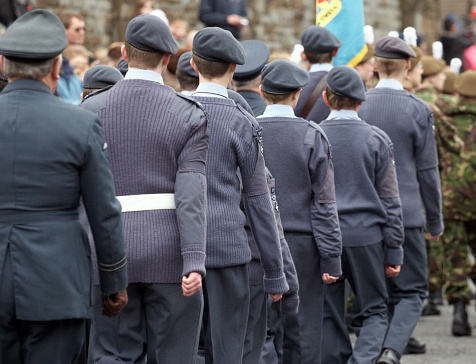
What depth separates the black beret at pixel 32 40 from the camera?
4031 millimetres

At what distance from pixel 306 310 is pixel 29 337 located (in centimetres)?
276

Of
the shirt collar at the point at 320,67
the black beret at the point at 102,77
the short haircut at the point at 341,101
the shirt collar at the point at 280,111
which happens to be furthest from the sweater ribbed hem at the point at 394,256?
the black beret at the point at 102,77

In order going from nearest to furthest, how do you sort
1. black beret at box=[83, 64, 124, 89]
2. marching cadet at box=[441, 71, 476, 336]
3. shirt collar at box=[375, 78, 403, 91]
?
1. black beret at box=[83, 64, 124, 89]
2. shirt collar at box=[375, 78, 403, 91]
3. marching cadet at box=[441, 71, 476, 336]

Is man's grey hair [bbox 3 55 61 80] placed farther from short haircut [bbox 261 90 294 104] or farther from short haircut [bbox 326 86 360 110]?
short haircut [bbox 326 86 360 110]

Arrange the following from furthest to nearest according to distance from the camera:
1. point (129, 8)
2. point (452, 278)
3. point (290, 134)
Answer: point (129, 8) → point (452, 278) → point (290, 134)

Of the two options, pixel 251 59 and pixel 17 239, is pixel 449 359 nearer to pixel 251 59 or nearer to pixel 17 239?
pixel 251 59

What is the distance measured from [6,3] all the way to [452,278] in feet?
16.6

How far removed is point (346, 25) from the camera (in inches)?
352

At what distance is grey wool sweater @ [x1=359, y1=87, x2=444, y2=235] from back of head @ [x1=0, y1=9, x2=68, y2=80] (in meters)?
3.83

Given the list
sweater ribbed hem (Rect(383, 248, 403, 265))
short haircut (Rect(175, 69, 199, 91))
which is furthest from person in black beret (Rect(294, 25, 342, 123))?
short haircut (Rect(175, 69, 199, 91))

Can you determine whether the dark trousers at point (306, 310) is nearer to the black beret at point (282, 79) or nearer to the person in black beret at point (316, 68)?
the black beret at point (282, 79)

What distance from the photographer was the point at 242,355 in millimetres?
5355

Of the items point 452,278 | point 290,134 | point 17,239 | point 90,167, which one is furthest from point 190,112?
point 452,278

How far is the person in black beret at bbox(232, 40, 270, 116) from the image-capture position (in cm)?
710
